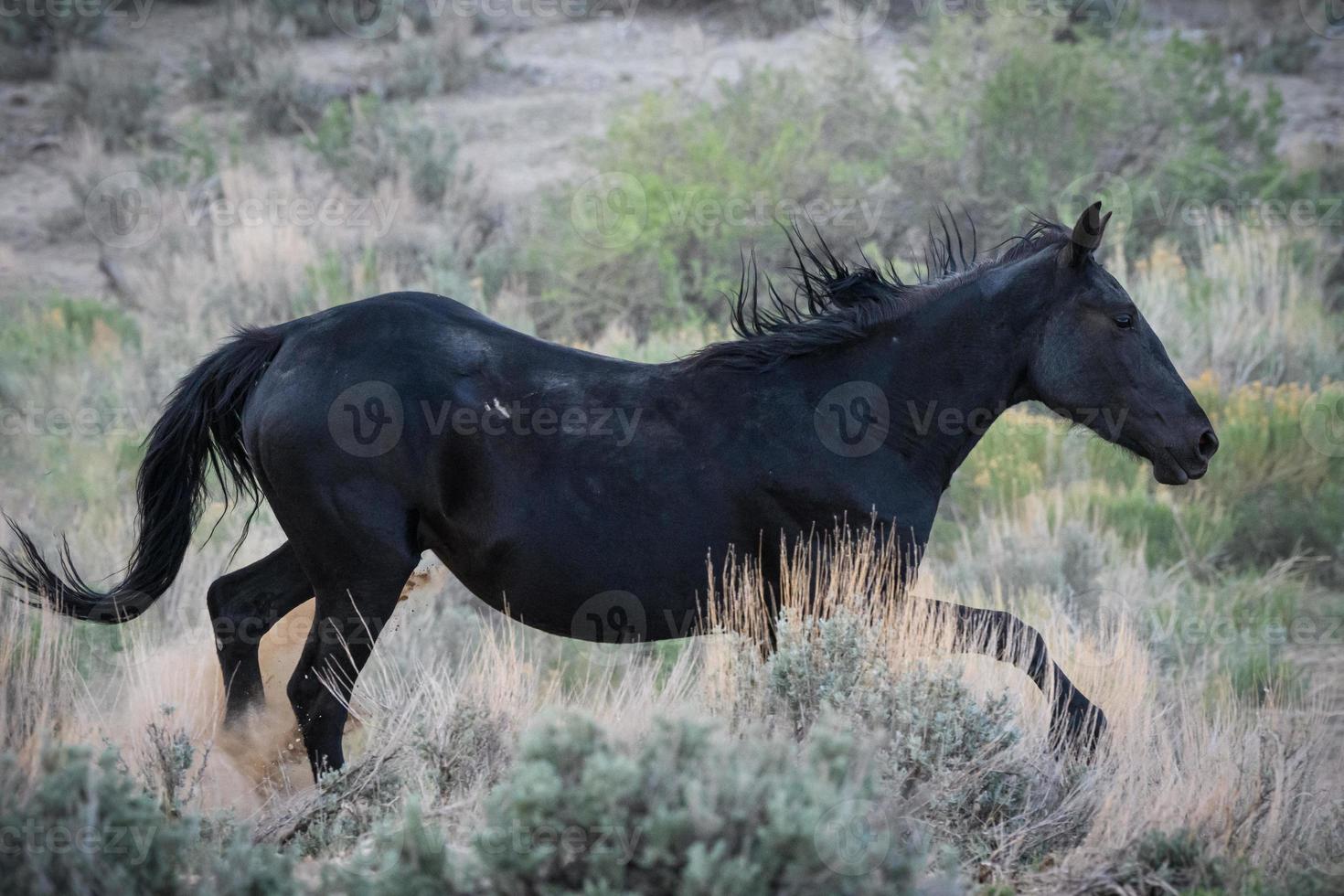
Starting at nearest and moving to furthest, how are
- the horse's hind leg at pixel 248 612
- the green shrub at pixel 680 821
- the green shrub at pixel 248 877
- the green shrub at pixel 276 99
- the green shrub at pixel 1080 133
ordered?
the green shrub at pixel 680 821, the green shrub at pixel 248 877, the horse's hind leg at pixel 248 612, the green shrub at pixel 1080 133, the green shrub at pixel 276 99

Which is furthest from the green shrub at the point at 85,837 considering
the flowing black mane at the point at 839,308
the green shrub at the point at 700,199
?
the green shrub at the point at 700,199

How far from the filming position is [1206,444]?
4910mm

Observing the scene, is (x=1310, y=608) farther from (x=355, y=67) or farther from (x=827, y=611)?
(x=355, y=67)

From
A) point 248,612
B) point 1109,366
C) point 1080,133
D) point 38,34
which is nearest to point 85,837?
point 248,612

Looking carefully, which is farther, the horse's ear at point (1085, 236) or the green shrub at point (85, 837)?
the horse's ear at point (1085, 236)

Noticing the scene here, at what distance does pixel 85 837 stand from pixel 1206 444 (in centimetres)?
376

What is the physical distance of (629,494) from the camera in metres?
4.72

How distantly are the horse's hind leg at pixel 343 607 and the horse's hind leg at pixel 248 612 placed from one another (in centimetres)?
39

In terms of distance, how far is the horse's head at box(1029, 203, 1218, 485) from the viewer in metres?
4.85

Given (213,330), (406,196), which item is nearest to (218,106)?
(406,196)

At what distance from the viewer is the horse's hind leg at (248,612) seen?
→ 512cm

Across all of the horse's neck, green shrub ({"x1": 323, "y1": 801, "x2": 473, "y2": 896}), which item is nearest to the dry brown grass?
the horse's neck

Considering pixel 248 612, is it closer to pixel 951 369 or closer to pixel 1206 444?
pixel 951 369

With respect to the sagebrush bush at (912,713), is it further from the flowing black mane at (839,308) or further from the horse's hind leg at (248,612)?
the horse's hind leg at (248,612)
